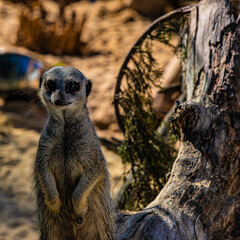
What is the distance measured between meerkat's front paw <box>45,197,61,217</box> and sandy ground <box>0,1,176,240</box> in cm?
70

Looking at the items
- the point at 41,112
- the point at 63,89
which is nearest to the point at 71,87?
the point at 63,89

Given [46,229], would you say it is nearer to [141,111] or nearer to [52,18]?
[141,111]

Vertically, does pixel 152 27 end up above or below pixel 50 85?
above

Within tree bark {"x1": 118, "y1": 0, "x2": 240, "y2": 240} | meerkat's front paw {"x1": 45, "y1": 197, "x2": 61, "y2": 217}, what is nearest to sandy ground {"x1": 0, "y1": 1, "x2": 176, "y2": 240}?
meerkat's front paw {"x1": 45, "y1": 197, "x2": 61, "y2": 217}

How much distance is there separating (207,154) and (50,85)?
109 centimetres

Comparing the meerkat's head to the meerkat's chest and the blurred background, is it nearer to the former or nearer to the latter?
the meerkat's chest

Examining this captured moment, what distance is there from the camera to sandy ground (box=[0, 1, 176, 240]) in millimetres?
3868

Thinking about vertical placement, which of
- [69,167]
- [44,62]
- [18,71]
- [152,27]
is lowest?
[18,71]

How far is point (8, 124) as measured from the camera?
566 cm

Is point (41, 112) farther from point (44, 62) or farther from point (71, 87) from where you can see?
point (71, 87)

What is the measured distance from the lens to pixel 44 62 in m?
6.86

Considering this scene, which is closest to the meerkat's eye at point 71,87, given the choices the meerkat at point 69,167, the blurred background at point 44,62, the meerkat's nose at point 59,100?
the meerkat at point 69,167

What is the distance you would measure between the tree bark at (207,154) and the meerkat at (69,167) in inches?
10.0

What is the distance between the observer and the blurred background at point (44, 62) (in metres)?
4.25
